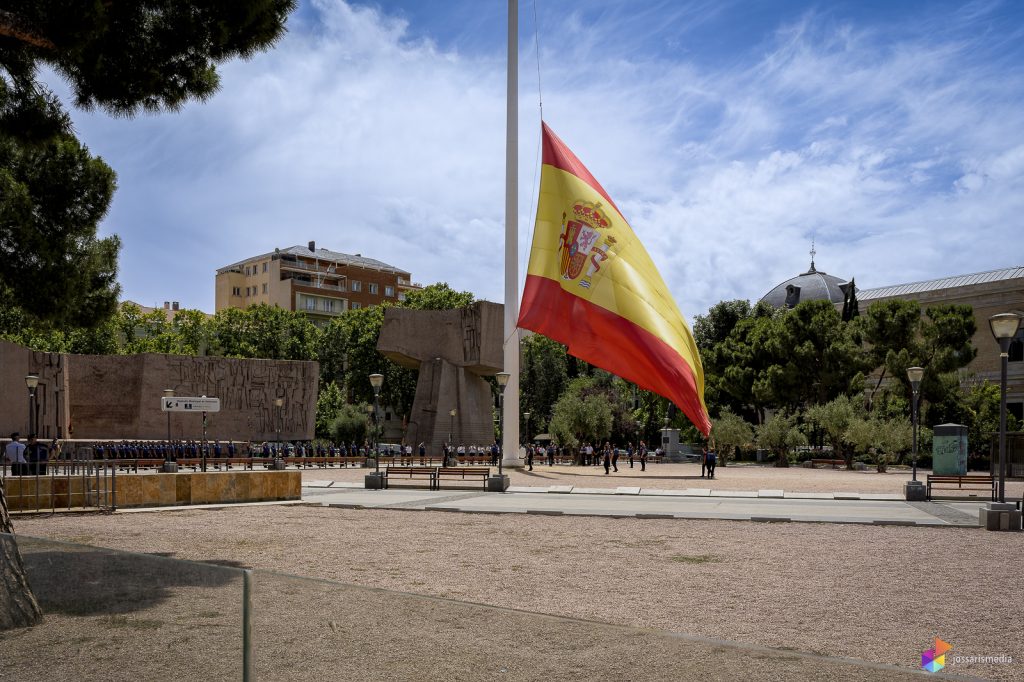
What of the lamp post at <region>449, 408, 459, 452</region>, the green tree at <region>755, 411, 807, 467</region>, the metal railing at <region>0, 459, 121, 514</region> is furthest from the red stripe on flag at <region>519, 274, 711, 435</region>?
the green tree at <region>755, 411, 807, 467</region>

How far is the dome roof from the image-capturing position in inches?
3706

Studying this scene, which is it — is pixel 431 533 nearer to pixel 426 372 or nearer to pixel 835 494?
pixel 835 494

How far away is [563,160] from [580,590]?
24.0 m

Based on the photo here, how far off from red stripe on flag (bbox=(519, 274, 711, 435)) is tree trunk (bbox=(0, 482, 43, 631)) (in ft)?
71.3

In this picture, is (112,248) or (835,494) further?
(835,494)

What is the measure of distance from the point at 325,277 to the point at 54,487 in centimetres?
8822

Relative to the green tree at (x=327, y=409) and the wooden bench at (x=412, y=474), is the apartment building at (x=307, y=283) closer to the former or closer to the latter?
the green tree at (x=327, y=409)

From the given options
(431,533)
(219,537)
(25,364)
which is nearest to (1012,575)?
(431,533)

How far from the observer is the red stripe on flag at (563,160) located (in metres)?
31.4

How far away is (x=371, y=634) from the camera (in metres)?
3.86

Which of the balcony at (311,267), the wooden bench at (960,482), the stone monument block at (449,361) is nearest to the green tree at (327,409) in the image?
the stone monument block at (449,361)

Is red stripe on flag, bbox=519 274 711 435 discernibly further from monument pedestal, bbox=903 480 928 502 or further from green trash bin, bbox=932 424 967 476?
green trash bin, bbox=932 424 967 476

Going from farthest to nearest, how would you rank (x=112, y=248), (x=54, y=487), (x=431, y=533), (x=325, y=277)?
(x=325, y=277), (x=112, y=248), (x=54, y=487), (x=431, y=533)

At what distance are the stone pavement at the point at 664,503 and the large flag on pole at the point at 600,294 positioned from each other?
114 inches
